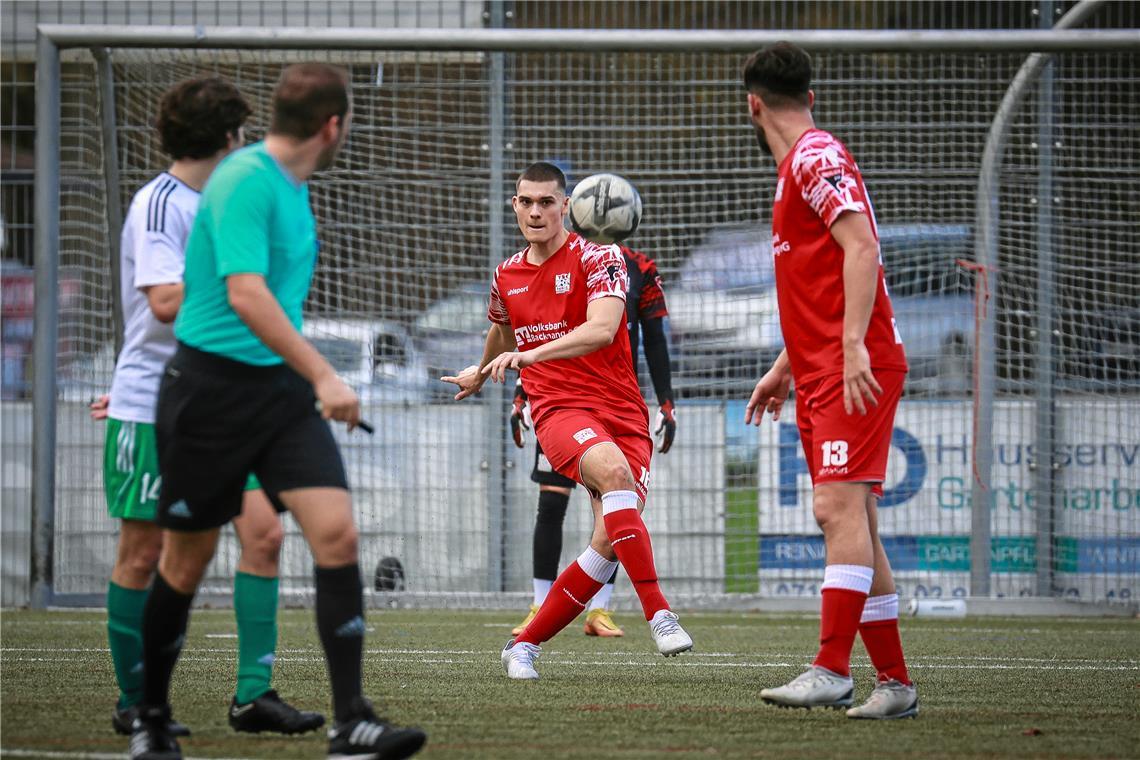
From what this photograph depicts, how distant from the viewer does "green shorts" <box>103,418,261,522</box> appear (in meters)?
4.27

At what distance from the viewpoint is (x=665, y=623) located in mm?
5332

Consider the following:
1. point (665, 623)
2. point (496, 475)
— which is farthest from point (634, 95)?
point (665, 623)

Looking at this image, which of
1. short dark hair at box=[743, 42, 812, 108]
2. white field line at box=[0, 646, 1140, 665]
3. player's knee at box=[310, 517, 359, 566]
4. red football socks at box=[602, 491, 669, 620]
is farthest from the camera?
white field line at box=[0, 646, 1140, 665]

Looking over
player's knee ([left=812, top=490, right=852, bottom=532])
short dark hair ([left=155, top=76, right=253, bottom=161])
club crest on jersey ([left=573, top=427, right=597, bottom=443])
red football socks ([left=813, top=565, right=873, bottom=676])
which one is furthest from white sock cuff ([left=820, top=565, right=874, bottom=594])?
short dark hair ([left=155, top=76, right=253, bottom=161])

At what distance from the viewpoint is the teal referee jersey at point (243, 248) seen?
352 cm

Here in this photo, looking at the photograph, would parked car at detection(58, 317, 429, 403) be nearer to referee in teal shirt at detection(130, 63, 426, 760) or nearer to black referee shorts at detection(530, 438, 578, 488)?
black referee shorts at detection(530, 438, 578, 488)

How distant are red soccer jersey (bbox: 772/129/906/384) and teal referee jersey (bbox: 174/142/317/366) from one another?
149 centimetres

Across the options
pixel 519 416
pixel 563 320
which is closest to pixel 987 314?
pixel 519 416

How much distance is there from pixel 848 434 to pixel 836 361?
0.22 metres

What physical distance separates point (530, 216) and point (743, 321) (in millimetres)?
4889

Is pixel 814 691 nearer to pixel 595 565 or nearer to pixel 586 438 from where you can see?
pixel 595 565

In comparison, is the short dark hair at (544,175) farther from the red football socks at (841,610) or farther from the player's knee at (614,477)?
the red football socks at (841,610)

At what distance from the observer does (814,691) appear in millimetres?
4289

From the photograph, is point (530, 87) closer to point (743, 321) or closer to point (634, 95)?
point (634, 95)
